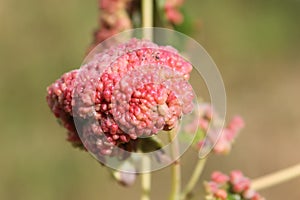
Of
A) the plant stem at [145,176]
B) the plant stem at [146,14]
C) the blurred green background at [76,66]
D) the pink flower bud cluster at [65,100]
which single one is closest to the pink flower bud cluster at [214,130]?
the plant stem at [145,176]

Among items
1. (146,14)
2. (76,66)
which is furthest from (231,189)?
(76,66)

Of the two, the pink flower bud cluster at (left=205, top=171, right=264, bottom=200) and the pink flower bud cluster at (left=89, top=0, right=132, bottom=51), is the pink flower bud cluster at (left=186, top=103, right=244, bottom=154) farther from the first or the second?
the pink flower bud cluster at (left=89, top=0, right=132, bottom=51)

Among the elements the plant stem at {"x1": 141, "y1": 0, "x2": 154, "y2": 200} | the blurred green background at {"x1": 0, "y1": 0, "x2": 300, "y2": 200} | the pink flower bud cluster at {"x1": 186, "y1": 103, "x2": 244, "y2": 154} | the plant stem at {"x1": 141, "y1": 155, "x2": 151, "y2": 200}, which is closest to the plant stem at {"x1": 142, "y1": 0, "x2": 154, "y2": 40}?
the plant stem at {"x1": 141, "y1": 0, "x2": 154, "y2": 200}

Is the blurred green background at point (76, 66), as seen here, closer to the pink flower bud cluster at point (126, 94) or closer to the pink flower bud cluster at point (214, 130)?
the pink flower bud cluster at point (214, 130)

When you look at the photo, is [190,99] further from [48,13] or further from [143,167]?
[48,13]

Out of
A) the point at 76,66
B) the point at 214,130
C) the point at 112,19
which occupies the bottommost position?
the point at 214,130

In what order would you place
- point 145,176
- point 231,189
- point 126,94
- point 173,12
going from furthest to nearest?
1. point 173,12
2. point 145,176
3. point 231,189
4. point 126,94

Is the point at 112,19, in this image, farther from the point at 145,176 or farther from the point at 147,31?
the point at 145,176
